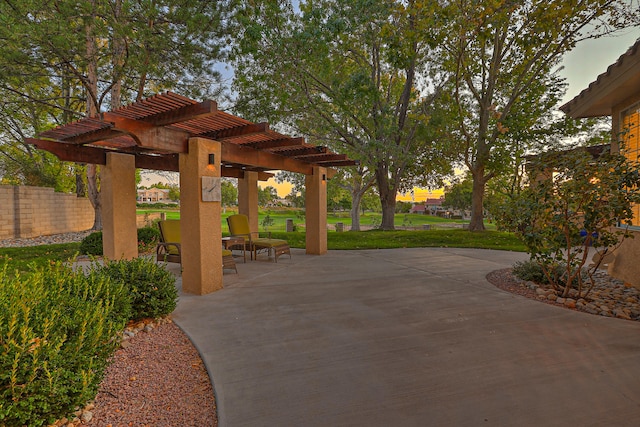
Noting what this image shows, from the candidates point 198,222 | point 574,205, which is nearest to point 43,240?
point 198,222

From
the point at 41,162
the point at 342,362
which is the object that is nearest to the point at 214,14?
the point at 342,362

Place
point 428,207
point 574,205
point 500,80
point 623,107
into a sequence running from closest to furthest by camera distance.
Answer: point 574,205
point 623,107
point 500,80
point 428,207

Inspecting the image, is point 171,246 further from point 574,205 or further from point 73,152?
point 574,205

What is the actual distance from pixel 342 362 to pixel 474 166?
1417 centimetres

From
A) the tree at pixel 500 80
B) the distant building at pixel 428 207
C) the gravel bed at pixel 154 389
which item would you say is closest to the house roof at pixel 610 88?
the tree at pixel 500 80

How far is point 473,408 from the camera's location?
7.13ft

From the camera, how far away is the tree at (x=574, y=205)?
408 cm

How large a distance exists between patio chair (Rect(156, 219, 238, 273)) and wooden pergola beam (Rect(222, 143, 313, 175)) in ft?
6.00

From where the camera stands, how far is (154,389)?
241 cm

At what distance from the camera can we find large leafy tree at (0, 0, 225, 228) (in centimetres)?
857

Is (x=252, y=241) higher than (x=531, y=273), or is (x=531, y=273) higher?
(x=252, y=241)

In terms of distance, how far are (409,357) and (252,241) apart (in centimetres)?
568

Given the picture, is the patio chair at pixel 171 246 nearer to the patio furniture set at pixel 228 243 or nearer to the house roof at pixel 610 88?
the patio furniture set at pixel 228 243

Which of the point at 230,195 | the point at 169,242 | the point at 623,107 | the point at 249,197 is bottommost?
the point at 169,242
